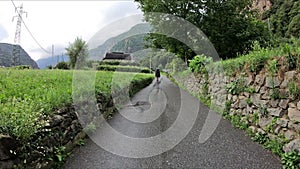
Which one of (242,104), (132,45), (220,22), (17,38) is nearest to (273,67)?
(242,104)

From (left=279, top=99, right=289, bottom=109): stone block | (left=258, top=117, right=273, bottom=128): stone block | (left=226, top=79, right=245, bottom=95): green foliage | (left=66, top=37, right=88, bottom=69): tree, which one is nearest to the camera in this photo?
(left=279, top=99, right=289, bottom=109): stone block

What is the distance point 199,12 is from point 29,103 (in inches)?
491

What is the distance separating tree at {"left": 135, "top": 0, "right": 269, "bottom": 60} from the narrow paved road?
8433 mm

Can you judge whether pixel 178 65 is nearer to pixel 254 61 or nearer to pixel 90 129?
pixel 254 61

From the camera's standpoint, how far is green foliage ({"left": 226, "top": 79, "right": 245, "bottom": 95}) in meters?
5.30

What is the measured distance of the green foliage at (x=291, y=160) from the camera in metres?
2.98

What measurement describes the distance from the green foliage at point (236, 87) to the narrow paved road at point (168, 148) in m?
0.78

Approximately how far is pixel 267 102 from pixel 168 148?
1922mm

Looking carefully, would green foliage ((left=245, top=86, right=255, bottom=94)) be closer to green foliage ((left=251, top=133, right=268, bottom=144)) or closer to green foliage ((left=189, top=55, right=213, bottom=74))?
green foliage ((left=251, top=133, right=268, bottom=144))

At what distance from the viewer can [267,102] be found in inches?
161

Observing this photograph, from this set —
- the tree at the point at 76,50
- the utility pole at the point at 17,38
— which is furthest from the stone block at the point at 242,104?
the tree at the point at 76,50

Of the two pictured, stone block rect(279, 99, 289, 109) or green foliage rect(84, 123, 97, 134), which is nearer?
stone block rect(279, 99, 289, 109)

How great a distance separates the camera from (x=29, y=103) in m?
3.38

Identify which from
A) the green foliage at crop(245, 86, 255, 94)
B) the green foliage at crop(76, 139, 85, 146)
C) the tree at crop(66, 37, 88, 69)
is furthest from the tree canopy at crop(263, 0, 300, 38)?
the green foliage at crop(76, 139, 85, 146)
